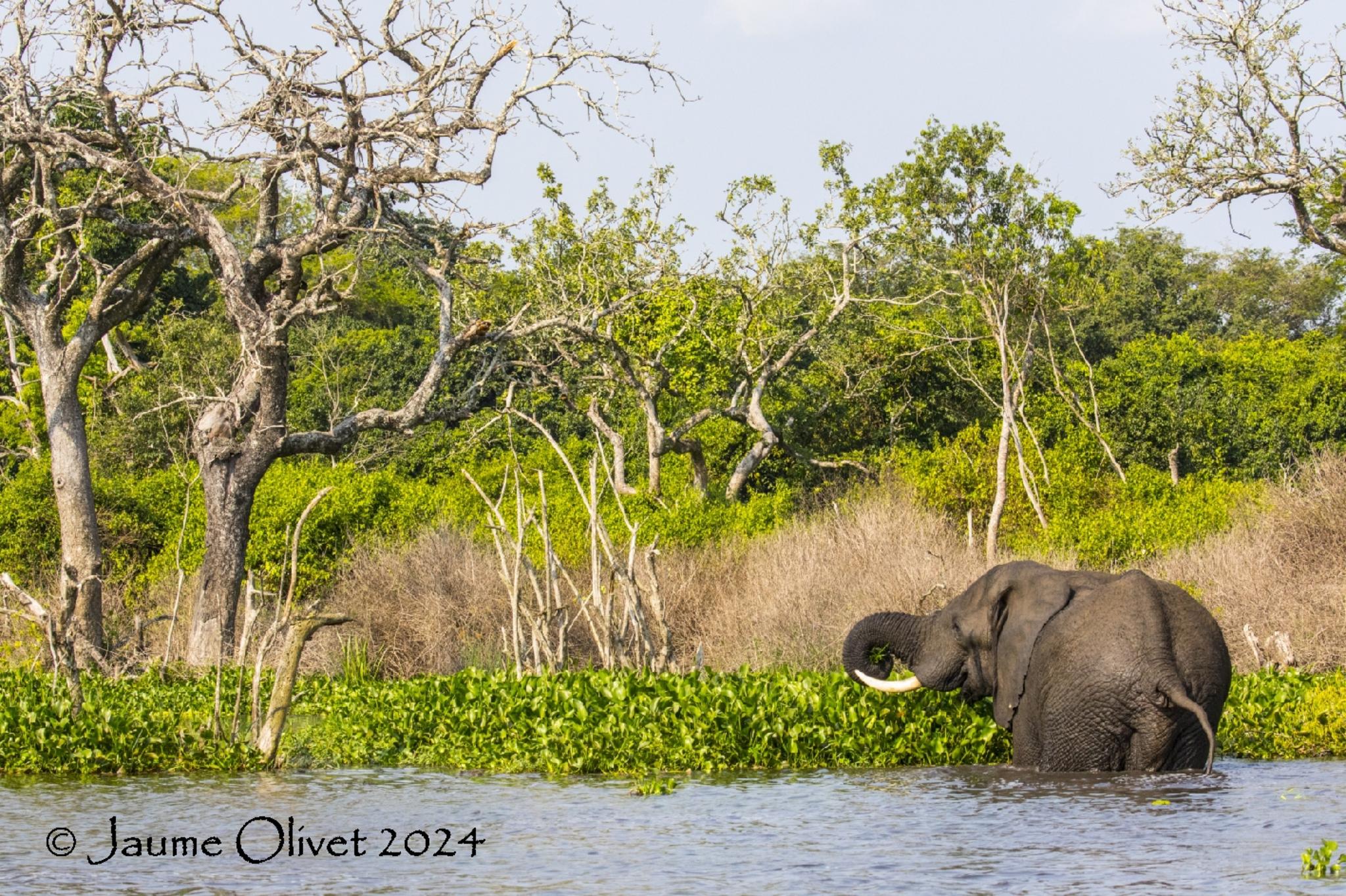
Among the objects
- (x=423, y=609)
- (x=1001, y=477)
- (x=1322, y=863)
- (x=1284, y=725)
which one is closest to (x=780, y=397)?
(x=1001, y=477)

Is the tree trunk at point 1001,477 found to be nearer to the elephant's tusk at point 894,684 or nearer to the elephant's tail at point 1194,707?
the elephant's tusk at point 894,684

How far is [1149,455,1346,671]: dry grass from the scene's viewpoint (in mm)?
17516

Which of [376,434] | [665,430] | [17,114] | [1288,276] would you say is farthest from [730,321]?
[1288,276]

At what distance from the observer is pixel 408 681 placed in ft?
48.6

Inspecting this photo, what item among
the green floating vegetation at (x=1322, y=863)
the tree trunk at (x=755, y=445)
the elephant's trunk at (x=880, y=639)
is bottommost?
the green floating vegetation at (x=1322, y=863)

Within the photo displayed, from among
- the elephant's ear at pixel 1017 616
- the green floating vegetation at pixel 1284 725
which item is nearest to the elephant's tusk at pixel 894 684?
the elephant's ear at pixel 1017 616

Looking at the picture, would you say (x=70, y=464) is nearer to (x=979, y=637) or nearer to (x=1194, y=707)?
(x=979, y=637)

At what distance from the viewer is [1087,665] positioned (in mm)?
11227

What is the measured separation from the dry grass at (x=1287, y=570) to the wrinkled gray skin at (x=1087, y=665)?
6333 mm

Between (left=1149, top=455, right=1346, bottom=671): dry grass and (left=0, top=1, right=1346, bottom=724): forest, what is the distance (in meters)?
0.08

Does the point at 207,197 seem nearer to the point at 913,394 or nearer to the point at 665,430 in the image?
the point at 665,430

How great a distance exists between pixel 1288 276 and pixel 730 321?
3865cm

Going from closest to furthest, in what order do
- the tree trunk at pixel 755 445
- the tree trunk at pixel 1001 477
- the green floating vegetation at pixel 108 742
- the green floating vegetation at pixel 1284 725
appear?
1. the green floating vegetation at pixel 108 742
2. the green floating vegetation at pixel 1284 725
3. the tree trunk at pixel 1001 477
4. the tree trunk at pixel 755 445

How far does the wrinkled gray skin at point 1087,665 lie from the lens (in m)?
11.0
